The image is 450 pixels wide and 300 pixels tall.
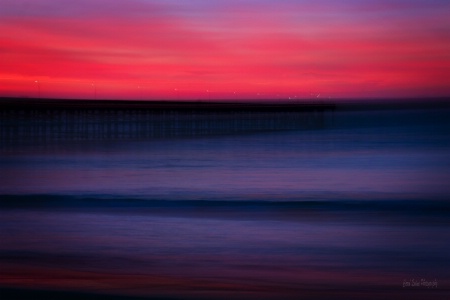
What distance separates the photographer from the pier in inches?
1628

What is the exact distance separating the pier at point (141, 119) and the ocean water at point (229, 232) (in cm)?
2366

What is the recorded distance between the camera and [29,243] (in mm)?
7000

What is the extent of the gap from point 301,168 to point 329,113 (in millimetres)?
41042

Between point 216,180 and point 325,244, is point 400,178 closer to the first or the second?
point 216,180

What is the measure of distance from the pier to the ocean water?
931 inches

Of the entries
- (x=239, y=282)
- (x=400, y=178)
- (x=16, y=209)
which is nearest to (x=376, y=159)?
(x=400, y=178)
